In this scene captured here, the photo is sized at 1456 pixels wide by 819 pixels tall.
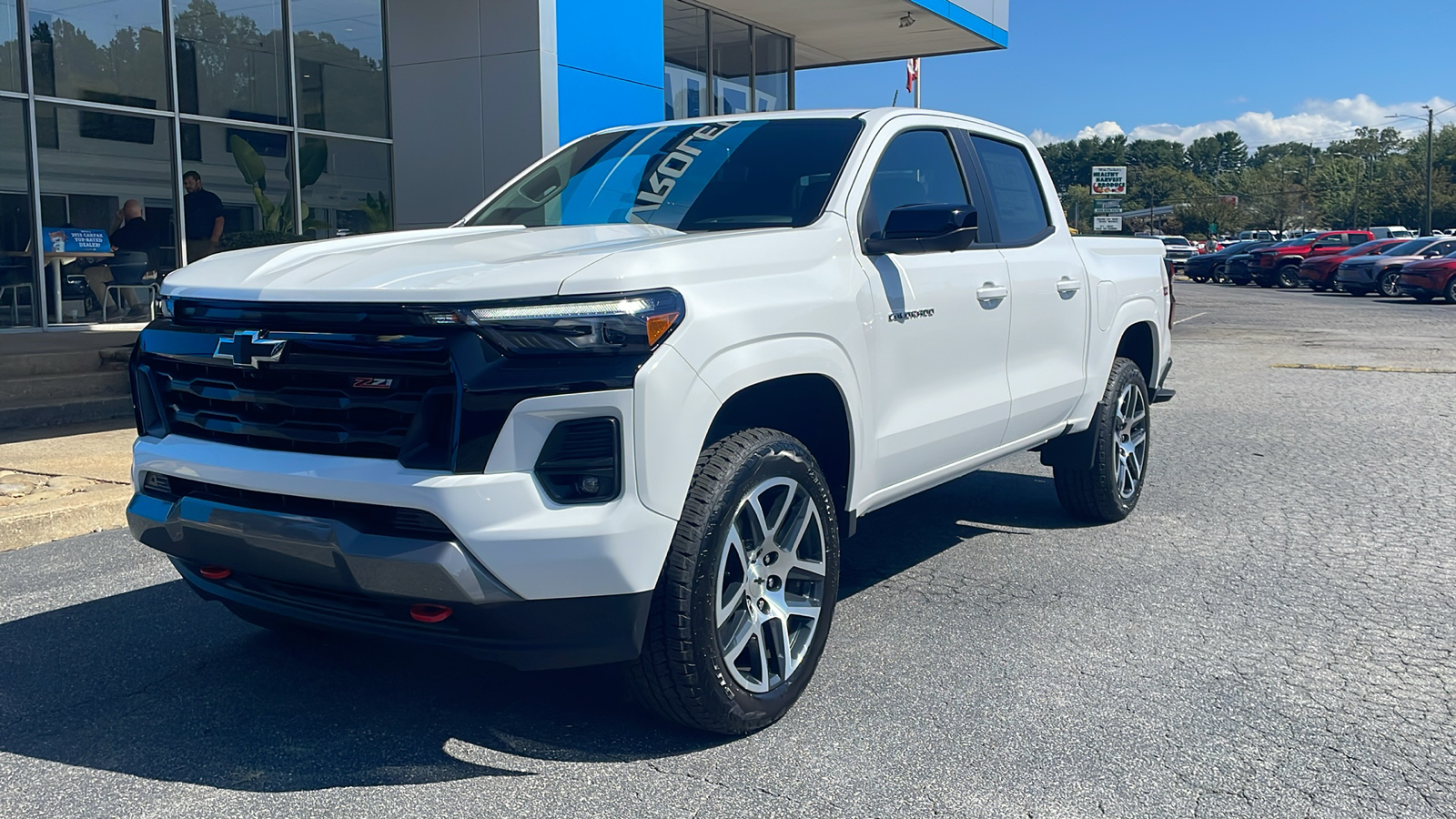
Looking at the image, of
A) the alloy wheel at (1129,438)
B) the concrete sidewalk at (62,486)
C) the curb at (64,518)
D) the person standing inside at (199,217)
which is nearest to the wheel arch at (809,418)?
the alloy wheel at (1129,438)

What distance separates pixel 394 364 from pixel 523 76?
10.4 meters

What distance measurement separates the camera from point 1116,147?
170 metres

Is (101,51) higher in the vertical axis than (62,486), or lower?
higher

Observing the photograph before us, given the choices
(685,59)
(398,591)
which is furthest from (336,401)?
(685,59)

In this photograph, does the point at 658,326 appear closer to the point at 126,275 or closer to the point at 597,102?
the point at 597,102

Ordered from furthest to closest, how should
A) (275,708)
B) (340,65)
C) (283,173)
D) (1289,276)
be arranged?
1. (1289,276)
2. (340,65)
3. (283,173)
4. (275,708)

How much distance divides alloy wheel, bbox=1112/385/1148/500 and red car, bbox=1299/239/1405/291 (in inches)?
1252

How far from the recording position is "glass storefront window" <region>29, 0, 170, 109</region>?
13.2 meters

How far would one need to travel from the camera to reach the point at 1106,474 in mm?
6121

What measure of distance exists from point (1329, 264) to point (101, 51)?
33746 mm

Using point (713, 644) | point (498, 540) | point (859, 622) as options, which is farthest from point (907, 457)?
point (498, 540)

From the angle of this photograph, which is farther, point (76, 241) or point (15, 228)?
point (76, 241)

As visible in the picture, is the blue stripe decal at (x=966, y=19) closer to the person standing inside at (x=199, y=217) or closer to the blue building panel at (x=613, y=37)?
the blue building panel at (x=613, y=37)

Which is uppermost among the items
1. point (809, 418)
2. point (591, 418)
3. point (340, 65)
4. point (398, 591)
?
point (340, 65)
